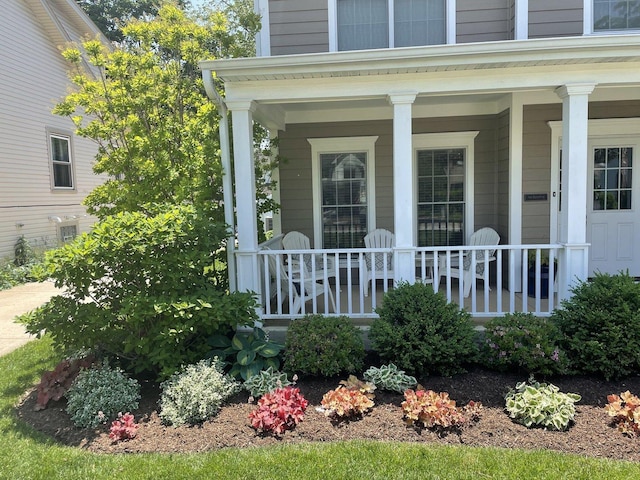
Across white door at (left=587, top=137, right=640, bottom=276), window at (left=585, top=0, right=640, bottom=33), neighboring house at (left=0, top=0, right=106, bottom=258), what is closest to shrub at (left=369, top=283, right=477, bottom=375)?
white door at (left=587, top=137, right=640, bottom=276)

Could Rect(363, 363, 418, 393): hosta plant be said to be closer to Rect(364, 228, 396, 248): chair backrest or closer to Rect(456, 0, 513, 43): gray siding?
Rect(364, 228, 396, 248): chair backrest

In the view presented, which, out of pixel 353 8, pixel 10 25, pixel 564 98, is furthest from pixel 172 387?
pixel 10 25

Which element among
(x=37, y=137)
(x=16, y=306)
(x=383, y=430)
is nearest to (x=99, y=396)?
(x=383, y=430)

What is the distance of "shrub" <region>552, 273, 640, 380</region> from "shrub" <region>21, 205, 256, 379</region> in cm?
285

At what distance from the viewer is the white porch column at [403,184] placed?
4461 millimetres

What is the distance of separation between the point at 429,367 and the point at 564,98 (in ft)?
9.60

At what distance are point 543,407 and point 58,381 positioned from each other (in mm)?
3911

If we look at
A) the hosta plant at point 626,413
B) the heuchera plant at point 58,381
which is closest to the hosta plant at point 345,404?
the hosta plant at point 626,413

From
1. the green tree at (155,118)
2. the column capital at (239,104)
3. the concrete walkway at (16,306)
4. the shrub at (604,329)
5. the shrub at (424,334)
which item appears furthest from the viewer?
the concrete walkway at (16,306)

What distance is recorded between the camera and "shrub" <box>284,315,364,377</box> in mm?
3889

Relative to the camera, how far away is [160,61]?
571 cm

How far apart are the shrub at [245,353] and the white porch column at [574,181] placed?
2958 millimetres

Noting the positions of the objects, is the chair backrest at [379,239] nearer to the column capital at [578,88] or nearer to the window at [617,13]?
the column capital at [578,88]

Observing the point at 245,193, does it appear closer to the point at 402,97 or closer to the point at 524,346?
the point at 402,97
